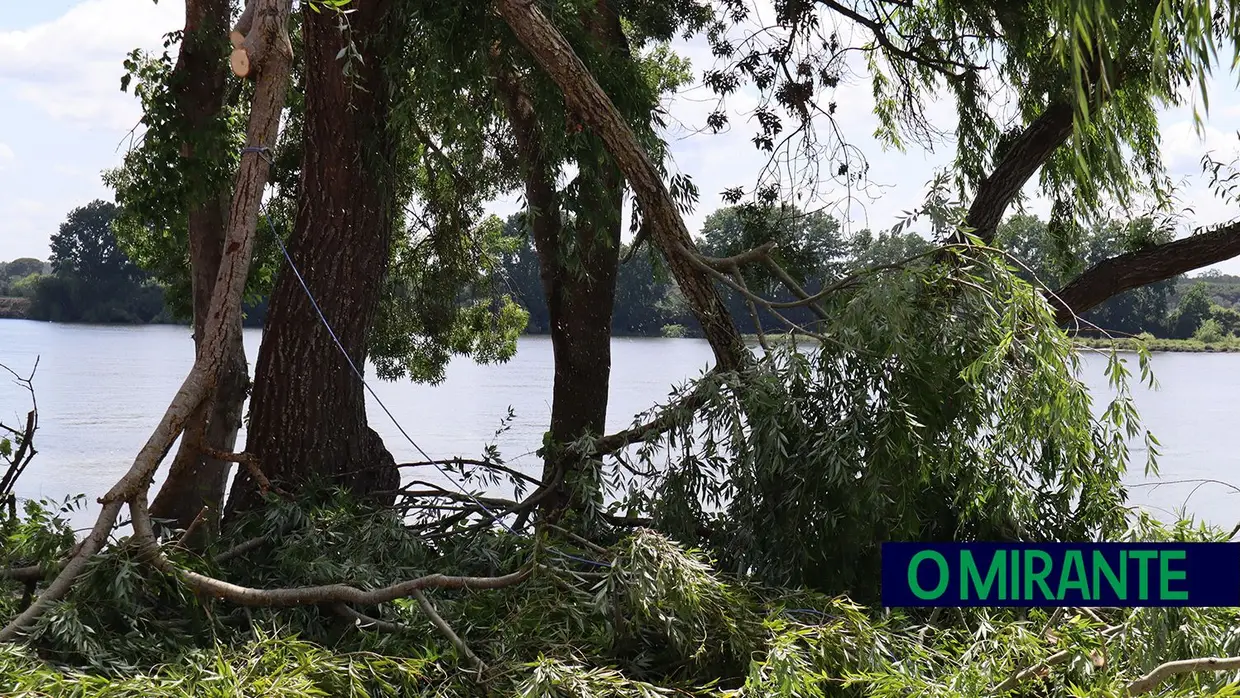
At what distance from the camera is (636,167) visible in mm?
3342

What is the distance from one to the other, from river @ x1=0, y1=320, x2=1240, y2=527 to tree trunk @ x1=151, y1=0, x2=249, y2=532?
1.22 meters

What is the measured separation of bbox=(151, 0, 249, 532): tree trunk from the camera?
4480 mm

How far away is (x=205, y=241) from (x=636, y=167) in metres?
2.63

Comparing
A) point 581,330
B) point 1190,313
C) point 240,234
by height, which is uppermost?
point 1190,313

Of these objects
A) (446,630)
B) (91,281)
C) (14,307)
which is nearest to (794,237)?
(446,630)

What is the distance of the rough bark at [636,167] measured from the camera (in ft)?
10.8

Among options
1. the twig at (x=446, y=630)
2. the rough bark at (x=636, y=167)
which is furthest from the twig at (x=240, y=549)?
the rough bark at (x=636, y=167)

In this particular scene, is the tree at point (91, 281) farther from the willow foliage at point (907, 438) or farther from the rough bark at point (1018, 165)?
the willow foliage at point (907, 438)

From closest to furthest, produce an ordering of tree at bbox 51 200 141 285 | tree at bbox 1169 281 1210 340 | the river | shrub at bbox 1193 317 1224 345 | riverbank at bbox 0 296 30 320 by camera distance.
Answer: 1. the river
2. tree at bbox 1169 281 1210 340
3. shrub at bbox 1193 317 1224 345
4. tree at bbox 51 200 141 285
5. riverbank at bbox 0 296 30 320

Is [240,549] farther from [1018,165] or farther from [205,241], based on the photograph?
[1018,165]

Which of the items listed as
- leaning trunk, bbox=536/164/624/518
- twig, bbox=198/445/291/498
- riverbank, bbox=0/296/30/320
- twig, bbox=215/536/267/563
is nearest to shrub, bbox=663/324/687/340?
leaning trunk, bbox=536/164/624/518

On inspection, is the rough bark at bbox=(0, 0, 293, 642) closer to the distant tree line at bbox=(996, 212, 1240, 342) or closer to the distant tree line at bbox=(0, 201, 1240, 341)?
the distant tree line at bbox=(0, 201, 1240, 341)

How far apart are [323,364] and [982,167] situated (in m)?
3.38

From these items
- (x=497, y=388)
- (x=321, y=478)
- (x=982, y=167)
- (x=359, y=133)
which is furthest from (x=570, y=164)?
(x=497, y=388)
